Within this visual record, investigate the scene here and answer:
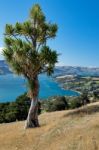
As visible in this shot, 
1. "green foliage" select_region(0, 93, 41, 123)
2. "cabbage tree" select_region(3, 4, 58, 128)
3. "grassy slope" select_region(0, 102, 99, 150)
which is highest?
"cabbage tree" select_region(3, 4, 58, 128)

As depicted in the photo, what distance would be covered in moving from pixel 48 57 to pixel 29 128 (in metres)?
6.84

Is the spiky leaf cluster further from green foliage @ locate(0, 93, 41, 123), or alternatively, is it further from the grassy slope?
green foliage @ locate(0, 93, 41, 123)

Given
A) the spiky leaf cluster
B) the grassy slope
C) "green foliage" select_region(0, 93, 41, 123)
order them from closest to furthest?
the grassy slope, the spiky leaf cluster, "green foliage" select_region(0, 93, 41, 123)

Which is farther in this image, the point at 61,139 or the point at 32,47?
the point at 32,47

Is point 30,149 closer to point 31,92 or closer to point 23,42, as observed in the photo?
point 31,92

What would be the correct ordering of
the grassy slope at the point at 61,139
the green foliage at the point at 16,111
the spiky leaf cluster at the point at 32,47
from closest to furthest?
the grassy slope at the point at 61,139 < the spiky leaf cluster at the point at 32,47 < the green foliage at the point at 16,111

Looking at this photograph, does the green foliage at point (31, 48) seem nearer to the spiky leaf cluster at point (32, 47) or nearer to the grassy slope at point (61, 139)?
the spiky leaf cluster at point (32, 47)

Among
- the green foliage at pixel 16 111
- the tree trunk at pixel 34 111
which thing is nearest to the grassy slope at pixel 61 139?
the tree trunk at pixel 34 111

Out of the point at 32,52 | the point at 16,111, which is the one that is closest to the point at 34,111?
the point at 32,52

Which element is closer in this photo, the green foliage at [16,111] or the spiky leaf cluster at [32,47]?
the spiky leaf cluster at [32,47]

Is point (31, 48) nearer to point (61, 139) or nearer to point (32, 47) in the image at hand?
point (32, 47)

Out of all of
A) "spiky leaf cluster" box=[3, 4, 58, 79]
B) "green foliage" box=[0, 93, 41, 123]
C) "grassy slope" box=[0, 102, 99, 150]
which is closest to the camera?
"grassy slope" box=[0, 102, 99, 150]

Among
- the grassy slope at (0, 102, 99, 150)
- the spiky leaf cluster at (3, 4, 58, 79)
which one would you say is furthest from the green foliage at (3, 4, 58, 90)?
the grassy slope at (0, 102, 99, 150)

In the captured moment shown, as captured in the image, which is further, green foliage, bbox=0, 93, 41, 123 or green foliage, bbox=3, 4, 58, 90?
green foliage, bbox=0, 93, 41, 123
